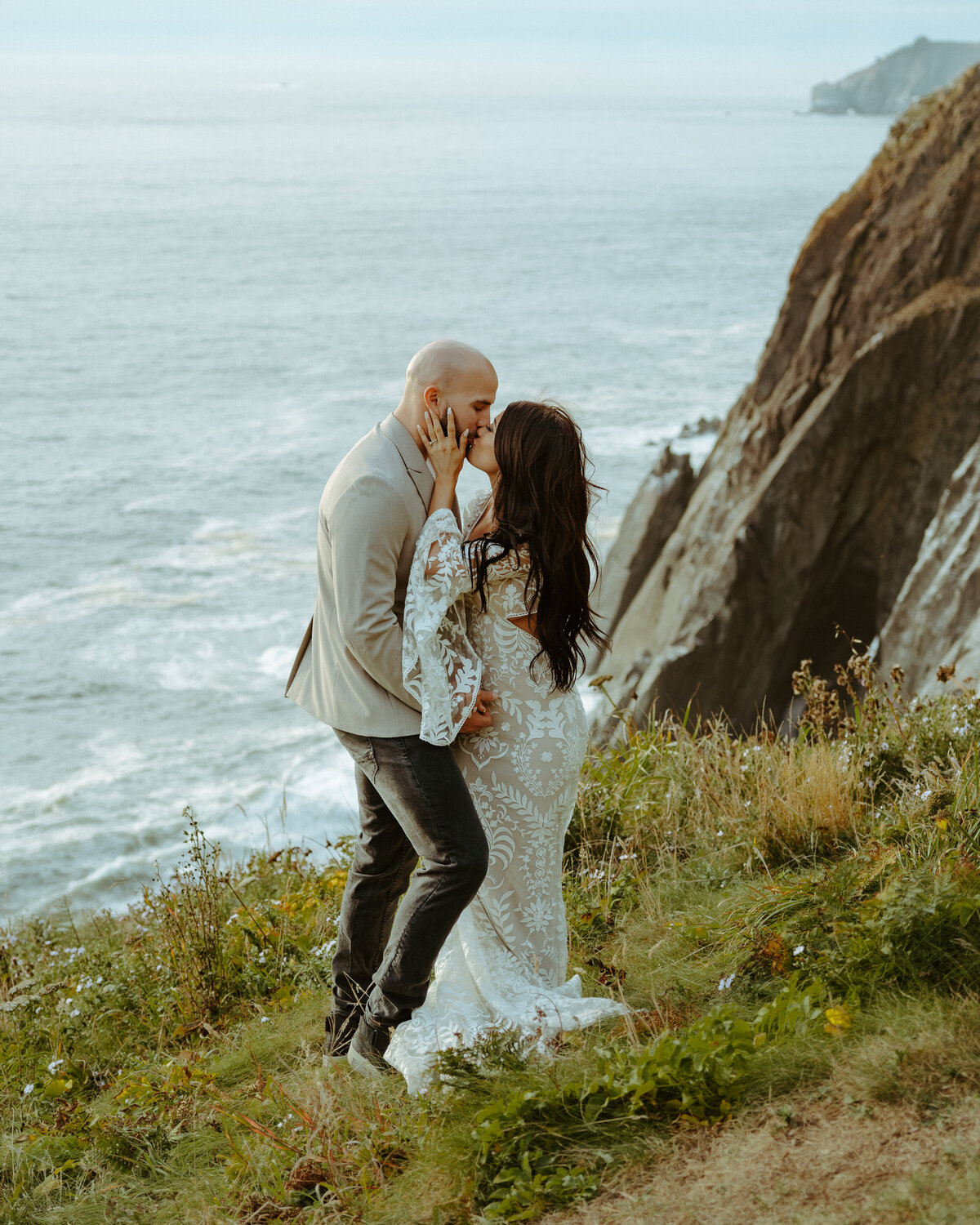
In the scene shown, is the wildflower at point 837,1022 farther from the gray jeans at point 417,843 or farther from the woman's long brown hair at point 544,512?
the woman's long brown hair at point 544,512

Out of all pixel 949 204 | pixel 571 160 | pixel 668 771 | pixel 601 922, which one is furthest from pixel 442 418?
pixel 571 160

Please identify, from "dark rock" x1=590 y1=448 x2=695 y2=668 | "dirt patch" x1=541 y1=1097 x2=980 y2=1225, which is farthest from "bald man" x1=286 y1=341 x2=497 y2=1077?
"dark rock" x1=590 y1=448 x2=695 y2=668

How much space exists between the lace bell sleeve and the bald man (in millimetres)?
55

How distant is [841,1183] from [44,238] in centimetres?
8327

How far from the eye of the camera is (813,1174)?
8.61 feet

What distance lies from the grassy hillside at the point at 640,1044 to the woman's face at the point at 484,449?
6.02ft

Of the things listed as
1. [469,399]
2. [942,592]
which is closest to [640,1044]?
[469,399]

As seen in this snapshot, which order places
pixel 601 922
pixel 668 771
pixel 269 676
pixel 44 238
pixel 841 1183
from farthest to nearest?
pixel 44 238 < pixel 269 676 < pixel 668 771 < pixel 601 922 < pixel 841 1183

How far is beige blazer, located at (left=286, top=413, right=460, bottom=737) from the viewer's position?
3.50 m

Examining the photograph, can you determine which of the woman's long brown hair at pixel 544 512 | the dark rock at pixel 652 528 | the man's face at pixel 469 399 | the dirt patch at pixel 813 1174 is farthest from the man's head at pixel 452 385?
the dark rock at pixel 652 528

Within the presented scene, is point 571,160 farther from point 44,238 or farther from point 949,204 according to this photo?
point 949,204

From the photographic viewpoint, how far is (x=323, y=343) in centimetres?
4644

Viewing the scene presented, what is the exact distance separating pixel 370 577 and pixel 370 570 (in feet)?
0.07

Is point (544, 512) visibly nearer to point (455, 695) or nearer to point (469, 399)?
point (469, 399)
